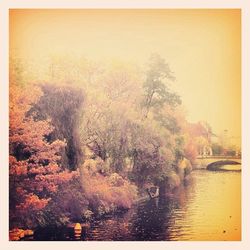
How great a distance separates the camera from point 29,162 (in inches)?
132

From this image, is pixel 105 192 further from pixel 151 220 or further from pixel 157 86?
pixel 157 86

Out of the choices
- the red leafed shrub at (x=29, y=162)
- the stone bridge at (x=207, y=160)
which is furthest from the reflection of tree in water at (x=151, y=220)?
the red leafed shrub at (x=29, y=162)

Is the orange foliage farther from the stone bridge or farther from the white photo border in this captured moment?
A: the stone bridge

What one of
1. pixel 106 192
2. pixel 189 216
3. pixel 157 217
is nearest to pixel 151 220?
pixel 157 217

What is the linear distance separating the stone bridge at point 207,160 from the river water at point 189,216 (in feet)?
0.14

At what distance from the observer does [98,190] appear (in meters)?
3.39

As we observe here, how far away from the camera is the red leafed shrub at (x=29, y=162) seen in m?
3.35

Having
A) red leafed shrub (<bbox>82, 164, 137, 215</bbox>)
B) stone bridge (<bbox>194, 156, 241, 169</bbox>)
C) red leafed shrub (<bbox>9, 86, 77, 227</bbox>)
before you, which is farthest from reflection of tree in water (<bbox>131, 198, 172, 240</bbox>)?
red leafed shrub (<bbox>9, 86, 77, 227</bbox>)

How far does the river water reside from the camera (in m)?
3.38

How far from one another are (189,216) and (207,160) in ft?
1.32

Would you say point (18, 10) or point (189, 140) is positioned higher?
point (18, 10)

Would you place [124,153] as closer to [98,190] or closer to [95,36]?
[98,190]
